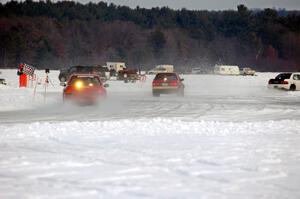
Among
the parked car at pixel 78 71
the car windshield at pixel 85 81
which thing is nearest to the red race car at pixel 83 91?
the car windshield at pixel 85 81

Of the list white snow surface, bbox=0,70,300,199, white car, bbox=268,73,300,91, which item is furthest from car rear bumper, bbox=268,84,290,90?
white snow surface, bbox=0,70,300,199

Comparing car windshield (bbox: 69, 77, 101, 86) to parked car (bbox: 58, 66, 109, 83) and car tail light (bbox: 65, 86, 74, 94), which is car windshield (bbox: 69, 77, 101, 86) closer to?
car tail light (bbox: 65, 86, 74, 94)

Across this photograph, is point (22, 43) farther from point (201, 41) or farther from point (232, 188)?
point (232, 188)

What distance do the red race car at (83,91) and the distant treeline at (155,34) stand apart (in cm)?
9896

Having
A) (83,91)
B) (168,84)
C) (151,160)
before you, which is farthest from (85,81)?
(151,160)

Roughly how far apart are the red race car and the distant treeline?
98962mm

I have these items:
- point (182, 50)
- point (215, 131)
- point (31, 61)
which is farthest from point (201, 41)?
point (215, 131)

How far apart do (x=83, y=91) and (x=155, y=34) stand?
13151 centimetres

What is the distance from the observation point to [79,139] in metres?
12.3

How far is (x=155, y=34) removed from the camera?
154 meters

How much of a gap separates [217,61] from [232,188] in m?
158

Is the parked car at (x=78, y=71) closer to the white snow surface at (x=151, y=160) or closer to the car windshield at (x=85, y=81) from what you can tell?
the car windshield at (x=85, y=81)

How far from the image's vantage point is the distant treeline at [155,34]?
143250 millimetres

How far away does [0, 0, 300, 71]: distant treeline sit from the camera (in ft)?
470
